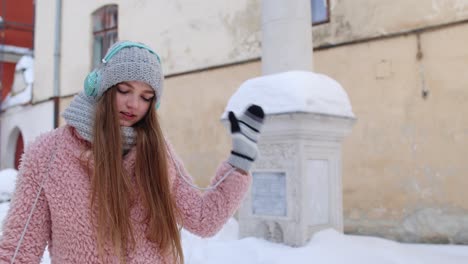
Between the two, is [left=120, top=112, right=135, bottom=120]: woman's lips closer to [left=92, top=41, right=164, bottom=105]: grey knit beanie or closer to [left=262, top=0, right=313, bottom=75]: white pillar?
[left=92, top=41, right=164, bottom=105]: grey knit beanie

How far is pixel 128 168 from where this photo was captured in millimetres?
1355

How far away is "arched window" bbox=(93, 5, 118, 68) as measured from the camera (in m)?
10.0

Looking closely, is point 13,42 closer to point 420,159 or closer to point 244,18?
point 244,18

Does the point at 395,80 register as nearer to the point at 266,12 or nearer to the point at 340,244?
the point at 266,12

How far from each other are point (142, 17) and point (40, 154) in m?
8.35

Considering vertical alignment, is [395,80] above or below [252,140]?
above

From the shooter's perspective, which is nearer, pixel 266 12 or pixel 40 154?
pixel 40 154

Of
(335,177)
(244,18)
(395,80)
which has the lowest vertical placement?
(335,177)

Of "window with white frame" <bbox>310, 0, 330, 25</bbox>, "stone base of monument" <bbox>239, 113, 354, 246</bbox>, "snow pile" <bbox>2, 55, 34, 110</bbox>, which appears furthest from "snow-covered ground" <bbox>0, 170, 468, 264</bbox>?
"snow pile" <bbox>2, 55, 34, 110</bbox>

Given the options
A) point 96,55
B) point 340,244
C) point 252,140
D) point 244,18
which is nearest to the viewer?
point 252,140

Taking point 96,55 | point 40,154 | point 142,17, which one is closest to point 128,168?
point 40,154

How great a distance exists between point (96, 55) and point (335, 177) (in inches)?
308

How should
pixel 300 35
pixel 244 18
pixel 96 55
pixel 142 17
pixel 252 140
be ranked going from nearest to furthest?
pixel 252 140
pixel 300 35
pixel 244 18
pixel 142 17
pixel 96 55

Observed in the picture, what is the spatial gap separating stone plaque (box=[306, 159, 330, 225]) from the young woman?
223 centimetres
